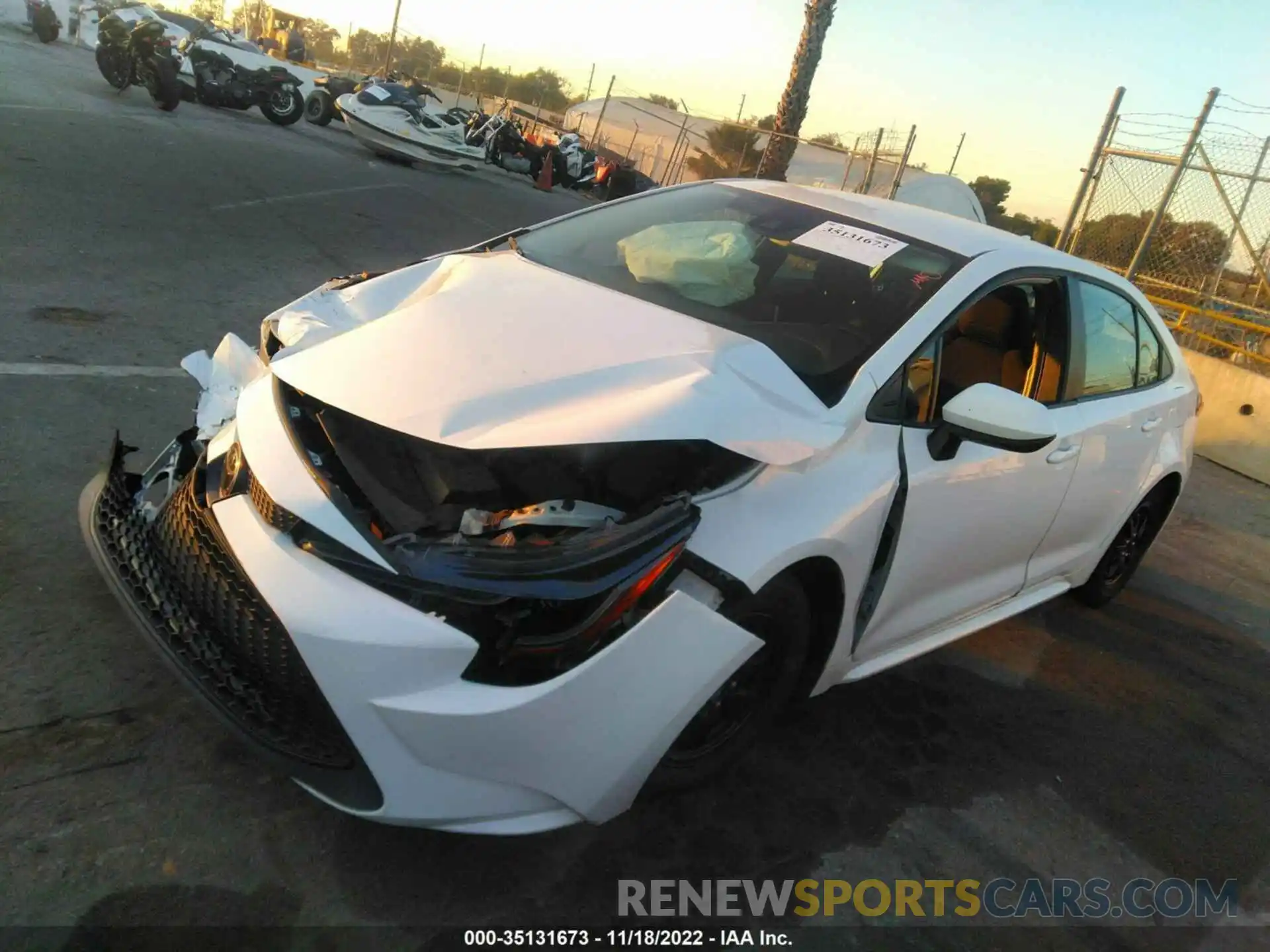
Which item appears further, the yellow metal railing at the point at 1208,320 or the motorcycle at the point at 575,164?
the motorcycle at the point at 575,164

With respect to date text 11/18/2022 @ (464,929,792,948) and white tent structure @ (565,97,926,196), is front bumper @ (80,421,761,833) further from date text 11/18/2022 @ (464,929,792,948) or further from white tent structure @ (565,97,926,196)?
white tent structure @ (565,97,926,196)

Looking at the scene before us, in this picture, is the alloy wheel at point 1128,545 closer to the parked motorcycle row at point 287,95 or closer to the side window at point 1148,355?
the side window at point 1148,355

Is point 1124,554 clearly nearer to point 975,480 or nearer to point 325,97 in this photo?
point 975,480

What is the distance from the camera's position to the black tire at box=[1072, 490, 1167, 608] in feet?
16.1

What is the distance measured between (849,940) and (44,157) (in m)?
9.77

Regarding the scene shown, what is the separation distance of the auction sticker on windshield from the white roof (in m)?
0.11

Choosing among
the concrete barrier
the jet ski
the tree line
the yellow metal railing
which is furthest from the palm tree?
the tree line

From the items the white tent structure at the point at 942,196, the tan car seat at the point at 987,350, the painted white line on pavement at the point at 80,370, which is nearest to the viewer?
the tan car seat at the point at 987,350

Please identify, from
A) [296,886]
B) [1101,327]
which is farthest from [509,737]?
[1101,327]

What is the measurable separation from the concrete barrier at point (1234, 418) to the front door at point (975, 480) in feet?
24.0

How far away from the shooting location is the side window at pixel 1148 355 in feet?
14.2

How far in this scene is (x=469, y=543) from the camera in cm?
231

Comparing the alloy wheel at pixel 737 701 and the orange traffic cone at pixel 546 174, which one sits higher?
the orange traffic cone at pixel 546 174

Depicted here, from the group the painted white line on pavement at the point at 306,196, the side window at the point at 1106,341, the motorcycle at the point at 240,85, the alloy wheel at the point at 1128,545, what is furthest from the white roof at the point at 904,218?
the motorcycle at the point at 240,85
